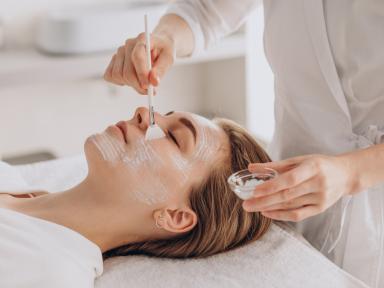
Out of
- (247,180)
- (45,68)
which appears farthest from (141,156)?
(45,68)

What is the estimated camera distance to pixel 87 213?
5.15 ft

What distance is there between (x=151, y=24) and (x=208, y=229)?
1798mm

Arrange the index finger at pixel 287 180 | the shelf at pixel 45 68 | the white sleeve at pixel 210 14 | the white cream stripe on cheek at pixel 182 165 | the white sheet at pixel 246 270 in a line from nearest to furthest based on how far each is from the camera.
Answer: the index finger at pixel 287 180 → the white sheet at pixel 246 270 → the white cream stripe on cheek at pixel 182 165 → the white sleeve at pixel 210 14 → the shelf at pixel 45 68

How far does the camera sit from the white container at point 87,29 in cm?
309

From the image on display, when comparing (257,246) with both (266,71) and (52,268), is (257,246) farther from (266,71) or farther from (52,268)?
(266,71)

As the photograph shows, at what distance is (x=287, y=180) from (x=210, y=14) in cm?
83

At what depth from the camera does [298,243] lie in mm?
1617

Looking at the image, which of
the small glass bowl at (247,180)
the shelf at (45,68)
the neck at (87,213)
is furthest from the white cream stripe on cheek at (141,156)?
the shelf at (45,68)

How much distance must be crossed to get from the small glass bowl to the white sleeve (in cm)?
54

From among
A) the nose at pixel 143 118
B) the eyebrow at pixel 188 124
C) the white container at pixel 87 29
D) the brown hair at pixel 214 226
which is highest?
the white container at pixel 87 29

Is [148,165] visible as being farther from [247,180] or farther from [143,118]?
[247,180]

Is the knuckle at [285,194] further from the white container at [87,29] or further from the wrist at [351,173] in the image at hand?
the white container at [87,29]

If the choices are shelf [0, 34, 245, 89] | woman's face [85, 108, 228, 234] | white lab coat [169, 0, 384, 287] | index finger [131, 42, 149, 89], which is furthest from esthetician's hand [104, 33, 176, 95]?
shelf [0, 34, 245, 89]

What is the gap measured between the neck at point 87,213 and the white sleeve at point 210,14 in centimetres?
58
